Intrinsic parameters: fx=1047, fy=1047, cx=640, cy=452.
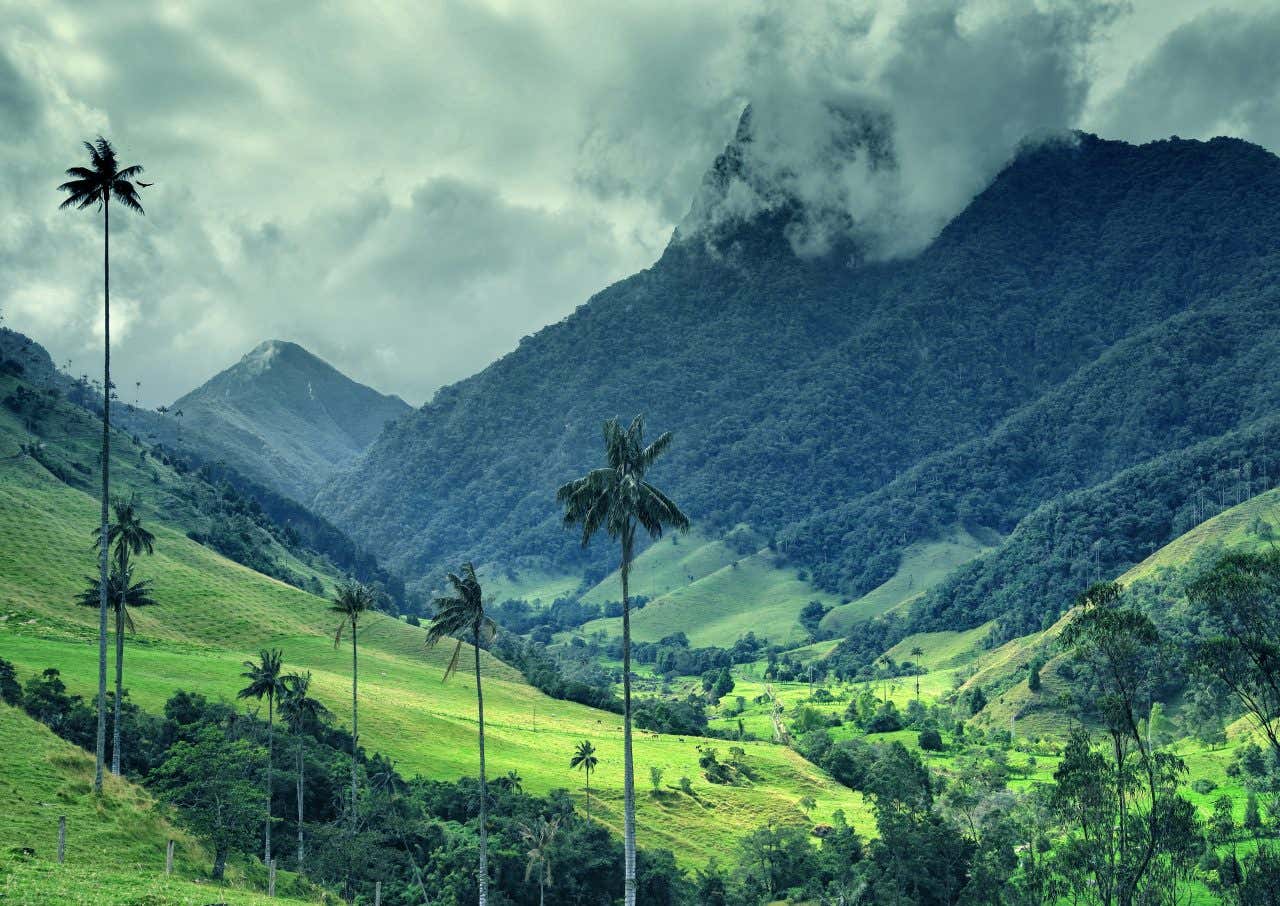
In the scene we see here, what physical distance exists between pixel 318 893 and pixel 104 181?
136 feet

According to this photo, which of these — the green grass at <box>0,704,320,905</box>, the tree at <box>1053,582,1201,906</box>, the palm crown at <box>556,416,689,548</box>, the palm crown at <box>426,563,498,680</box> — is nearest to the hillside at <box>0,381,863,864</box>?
the green grass at <box>0,704,320,905</box>

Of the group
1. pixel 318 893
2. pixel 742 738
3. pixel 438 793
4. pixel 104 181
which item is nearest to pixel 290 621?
pixel 742 738

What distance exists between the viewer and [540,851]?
79812 mm

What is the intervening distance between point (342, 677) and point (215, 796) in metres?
97.4

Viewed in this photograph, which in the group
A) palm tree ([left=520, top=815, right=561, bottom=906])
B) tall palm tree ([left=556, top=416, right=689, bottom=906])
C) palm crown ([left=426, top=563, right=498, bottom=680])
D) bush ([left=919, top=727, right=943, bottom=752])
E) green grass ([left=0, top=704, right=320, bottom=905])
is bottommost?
palm tree ([left=520, top=815, right=561, bottom=906])

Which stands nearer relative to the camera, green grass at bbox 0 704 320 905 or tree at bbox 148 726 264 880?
green grass at bbox 0 704 320 905

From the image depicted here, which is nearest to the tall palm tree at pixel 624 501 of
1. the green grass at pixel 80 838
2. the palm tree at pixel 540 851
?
the green grass at pixel 80 838

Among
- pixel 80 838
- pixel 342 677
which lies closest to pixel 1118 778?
A: pixel 80 838

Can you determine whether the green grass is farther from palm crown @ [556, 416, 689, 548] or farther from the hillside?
the hillside

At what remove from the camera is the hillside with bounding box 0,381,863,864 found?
Result: 367 ft

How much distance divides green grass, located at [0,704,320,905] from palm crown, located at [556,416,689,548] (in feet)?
67.2

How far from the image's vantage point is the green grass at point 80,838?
35812 millimetres

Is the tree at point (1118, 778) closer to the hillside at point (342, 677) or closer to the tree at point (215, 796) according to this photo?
the tree at point (215, 796)

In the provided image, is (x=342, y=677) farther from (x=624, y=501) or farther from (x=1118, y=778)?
(x=624, y=501)
